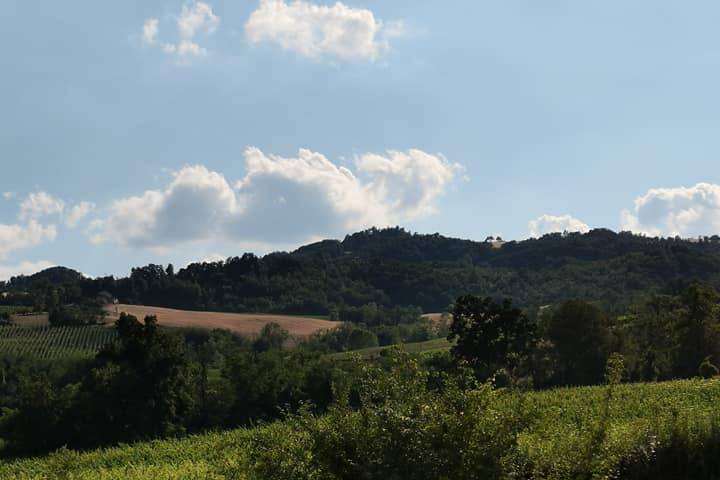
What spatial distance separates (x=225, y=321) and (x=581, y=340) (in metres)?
112

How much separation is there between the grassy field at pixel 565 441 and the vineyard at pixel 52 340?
275 ft

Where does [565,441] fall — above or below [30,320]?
below

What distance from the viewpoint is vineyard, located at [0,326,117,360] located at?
132 metres

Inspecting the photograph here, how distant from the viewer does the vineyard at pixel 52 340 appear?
432 feet

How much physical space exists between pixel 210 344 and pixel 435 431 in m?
132

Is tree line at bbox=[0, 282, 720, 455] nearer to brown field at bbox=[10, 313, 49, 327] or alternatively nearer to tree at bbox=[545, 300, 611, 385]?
tree at bbox=[545, 300, 611, 385]

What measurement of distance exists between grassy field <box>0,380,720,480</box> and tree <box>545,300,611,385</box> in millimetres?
16940

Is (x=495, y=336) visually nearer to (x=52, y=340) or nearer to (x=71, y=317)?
(x=52, y=340)

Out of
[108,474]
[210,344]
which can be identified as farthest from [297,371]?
[210,344]

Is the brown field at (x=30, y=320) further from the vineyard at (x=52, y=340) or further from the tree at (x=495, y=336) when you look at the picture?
the tree at (x=495, y=336)

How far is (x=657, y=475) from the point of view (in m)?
18.4

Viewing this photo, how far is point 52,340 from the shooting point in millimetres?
145000

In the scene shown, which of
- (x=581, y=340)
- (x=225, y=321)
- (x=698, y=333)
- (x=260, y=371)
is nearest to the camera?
(x=698, y=333)

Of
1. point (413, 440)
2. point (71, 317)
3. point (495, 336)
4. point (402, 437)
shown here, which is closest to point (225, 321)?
point (71, 317)
